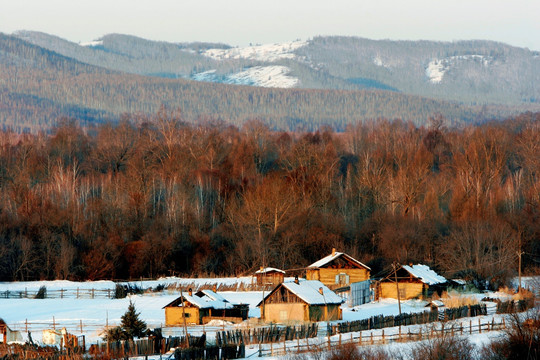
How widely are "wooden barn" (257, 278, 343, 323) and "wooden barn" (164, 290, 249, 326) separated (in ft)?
4.94

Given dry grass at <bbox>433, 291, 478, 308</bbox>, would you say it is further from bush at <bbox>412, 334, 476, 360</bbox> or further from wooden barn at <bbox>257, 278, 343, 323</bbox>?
bush at <bbox>412, 334, 476, 360</bbox>

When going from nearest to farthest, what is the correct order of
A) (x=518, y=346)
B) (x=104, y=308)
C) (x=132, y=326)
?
(x=518, y=346), (x=132, y=326), (x=104, y=308)

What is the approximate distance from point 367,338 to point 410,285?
1919 centimetres

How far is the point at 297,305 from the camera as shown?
166 ft

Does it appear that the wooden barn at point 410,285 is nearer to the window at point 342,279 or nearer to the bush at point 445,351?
the window at point 342,279

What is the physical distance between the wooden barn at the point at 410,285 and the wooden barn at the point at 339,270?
10.2ft

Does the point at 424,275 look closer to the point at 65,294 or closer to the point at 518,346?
the point at 518,346

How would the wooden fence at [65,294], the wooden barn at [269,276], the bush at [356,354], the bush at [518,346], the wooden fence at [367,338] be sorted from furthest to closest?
1. the wooden barn at [269,276]
2. the wooden fence at [65,294]
3. the wooden fence at [367,338]
4. the bush at [518,346]
5. the bush at [356,354]

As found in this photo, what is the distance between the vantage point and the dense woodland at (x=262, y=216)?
236 ft

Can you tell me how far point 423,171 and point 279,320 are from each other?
37.4 m

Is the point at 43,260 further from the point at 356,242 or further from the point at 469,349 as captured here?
the point at 469,349

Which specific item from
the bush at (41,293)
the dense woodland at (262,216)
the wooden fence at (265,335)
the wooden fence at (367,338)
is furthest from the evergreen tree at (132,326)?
the dense woodland at (262,216)

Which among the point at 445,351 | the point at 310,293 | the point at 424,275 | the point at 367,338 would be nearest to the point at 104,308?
the point at 310,293

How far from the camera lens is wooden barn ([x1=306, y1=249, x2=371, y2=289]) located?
214 ft
